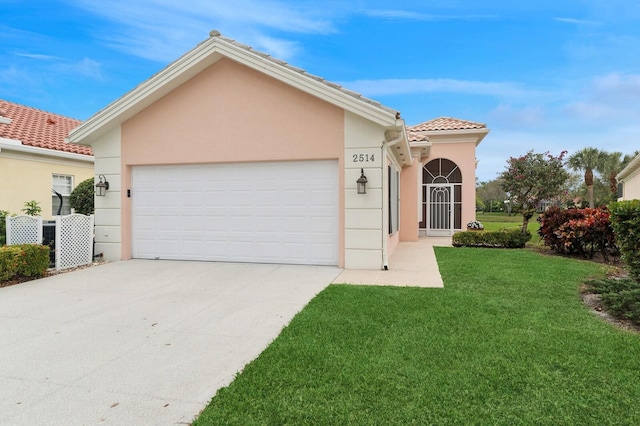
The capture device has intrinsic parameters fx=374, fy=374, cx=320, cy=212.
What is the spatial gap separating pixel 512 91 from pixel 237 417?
59.6ft

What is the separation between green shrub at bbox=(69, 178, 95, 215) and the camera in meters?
11.9

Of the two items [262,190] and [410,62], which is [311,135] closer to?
[262,190]

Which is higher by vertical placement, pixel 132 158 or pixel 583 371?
pixel 132 158

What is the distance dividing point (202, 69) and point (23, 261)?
5.65 meters

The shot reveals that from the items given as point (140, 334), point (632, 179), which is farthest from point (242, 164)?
point (632, 179)

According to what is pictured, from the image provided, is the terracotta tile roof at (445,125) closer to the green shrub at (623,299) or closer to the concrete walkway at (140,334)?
the concrete walkway at (140,334)

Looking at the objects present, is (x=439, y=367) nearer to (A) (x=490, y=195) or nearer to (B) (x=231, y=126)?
(B) (x=231, y=126)

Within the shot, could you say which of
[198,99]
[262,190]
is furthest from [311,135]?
[198,99]

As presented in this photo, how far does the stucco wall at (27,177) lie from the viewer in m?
11.9

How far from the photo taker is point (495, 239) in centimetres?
1259

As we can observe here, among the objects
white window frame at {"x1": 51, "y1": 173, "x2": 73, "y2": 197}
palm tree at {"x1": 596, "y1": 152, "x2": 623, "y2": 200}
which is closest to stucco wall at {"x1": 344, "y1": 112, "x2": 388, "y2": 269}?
white window frame at {"x1": 51, "y1": 173, "x2": 73, "y2": 197}

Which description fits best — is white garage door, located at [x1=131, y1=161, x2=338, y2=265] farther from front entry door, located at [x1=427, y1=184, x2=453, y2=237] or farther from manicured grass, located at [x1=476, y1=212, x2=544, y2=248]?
front entry door, located at [x1=427, y1=184, x2=453, y2=237]

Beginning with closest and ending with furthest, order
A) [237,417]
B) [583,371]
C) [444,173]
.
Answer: [237,417] → [583,371] → [444,173]

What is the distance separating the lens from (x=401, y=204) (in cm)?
1472
